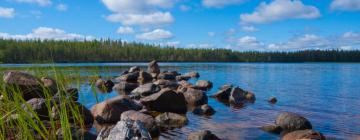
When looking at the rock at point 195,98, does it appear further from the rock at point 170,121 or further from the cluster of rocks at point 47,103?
the cluster of rocks at point 47,103

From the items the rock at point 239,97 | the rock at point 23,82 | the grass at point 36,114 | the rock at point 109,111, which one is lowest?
the rock at point 239,97

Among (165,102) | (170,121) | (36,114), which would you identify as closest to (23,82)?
(170,121)

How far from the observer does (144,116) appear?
612 inches

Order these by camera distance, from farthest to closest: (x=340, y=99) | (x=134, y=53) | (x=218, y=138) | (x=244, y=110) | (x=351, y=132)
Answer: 1. (x=134, y=53)
2. (x=340, y=99)
3. (x=244, y=110)
4. (x=351, y=132)
5. (x=218, y=138)

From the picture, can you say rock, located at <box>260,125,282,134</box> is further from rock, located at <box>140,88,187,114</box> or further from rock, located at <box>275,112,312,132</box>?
rock, located at <box>140,88,187,114</box>

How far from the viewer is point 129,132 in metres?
6.03

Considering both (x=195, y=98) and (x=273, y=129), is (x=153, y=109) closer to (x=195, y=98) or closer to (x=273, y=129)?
(x=195, y=98)

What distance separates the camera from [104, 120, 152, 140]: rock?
19.7 ft

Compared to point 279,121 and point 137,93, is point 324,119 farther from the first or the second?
point 137,93

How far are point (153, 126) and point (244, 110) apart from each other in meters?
9.14

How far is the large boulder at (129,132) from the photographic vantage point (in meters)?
6.01

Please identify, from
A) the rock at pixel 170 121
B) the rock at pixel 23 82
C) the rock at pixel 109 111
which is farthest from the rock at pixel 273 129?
the rock at pixel 23 82

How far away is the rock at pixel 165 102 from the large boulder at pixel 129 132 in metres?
14.7

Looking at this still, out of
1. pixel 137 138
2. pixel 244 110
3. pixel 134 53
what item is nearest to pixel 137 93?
pixel 244 110
